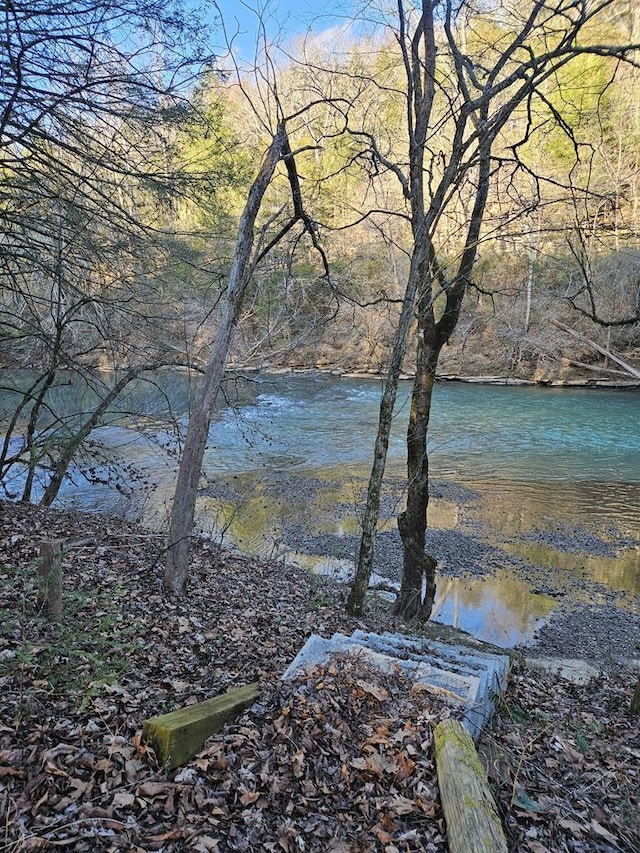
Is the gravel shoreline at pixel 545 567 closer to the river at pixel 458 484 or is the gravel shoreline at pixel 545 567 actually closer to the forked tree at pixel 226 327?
the river at pixel 458 484

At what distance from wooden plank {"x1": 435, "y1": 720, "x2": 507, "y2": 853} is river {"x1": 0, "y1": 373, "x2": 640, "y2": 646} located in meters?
3.78

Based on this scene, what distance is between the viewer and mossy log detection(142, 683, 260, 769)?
97.6 inches

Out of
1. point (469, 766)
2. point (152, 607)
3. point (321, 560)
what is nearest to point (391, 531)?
point (321, 560)

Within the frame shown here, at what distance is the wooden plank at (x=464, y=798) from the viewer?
2.04 meters

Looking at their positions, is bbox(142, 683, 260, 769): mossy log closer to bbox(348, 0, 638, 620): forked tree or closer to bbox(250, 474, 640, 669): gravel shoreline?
bbox(348, 0, 638, 620): forked tree

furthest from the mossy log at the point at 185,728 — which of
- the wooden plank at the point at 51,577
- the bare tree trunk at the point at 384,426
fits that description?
the bare tree trunk at the point at 384,426

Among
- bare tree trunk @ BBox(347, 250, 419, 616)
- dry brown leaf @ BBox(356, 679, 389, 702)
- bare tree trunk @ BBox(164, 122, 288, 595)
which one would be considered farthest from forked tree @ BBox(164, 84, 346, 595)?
dry brown leaf @ BBox(356, 679, 389, 702)

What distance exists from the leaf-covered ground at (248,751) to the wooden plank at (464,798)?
0.08 meters

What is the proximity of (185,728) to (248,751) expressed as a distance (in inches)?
14.6

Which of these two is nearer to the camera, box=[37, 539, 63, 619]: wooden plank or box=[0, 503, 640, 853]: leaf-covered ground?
box=[0, 503, 640, 853]: leaf-covered ground

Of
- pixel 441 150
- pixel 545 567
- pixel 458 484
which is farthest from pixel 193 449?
pixel 458 484

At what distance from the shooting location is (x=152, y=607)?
4.62 metres

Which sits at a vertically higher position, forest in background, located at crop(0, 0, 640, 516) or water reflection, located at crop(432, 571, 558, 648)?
forest in background, located at crop(0, 0, 640, 516)

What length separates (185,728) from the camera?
2.55m
